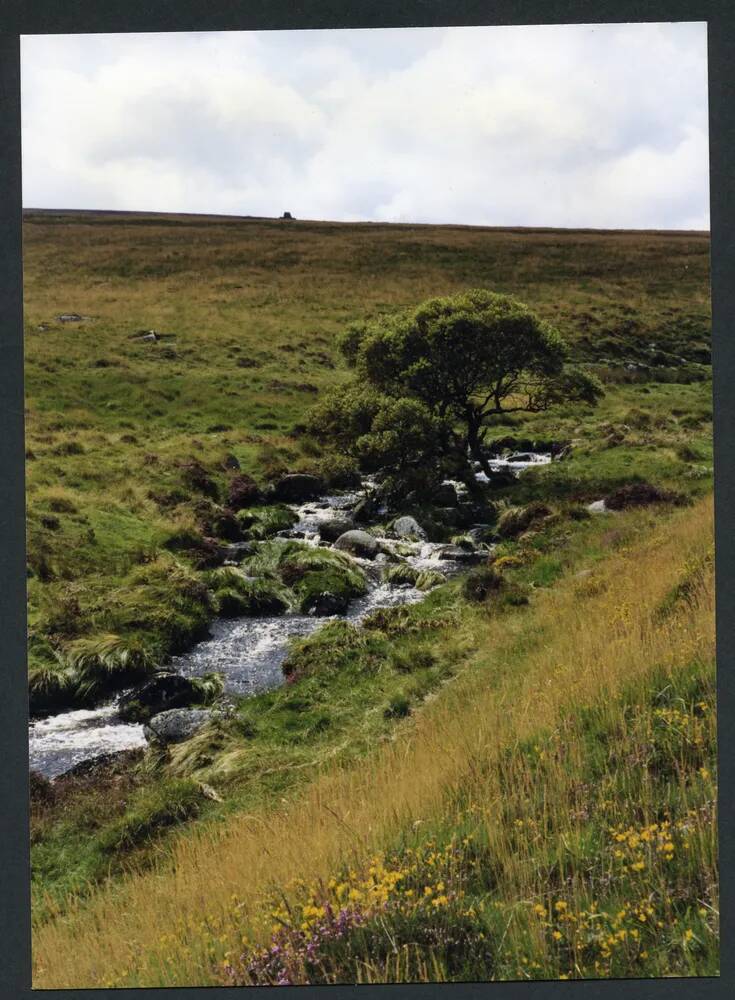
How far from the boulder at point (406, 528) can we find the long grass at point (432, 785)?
3.94 feet

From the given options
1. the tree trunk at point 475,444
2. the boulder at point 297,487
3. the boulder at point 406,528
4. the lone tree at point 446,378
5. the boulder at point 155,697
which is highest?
the lone tree at point 446,378

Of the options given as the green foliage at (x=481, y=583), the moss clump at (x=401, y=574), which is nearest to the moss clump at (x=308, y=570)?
the moss clump at (x=401, y=574)

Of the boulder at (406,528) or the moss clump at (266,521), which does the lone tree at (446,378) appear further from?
the moss clump at (266,521)

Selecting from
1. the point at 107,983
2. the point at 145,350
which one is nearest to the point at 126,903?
the point at 107,983

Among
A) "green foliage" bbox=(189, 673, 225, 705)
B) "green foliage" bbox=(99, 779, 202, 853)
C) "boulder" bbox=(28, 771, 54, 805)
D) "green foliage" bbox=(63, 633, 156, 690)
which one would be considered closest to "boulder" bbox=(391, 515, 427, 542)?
"green foliage" bbox=(189, 673, 225, 705)

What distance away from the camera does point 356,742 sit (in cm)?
759

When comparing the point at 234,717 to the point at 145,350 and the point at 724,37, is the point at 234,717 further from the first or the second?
the point at 724,37

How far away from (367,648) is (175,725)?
2008 mm

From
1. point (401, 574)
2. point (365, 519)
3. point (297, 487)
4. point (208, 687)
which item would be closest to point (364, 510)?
point (365, 519)

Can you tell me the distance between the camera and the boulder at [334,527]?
8.96 meters

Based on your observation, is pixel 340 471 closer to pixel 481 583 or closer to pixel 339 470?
pixel 339 470

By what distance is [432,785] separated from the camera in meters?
6.43

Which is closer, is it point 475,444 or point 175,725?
point 175,725

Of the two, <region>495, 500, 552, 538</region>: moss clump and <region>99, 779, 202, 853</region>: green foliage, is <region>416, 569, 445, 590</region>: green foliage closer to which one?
<region>495, 500, 552, 538</region>: moss clump
